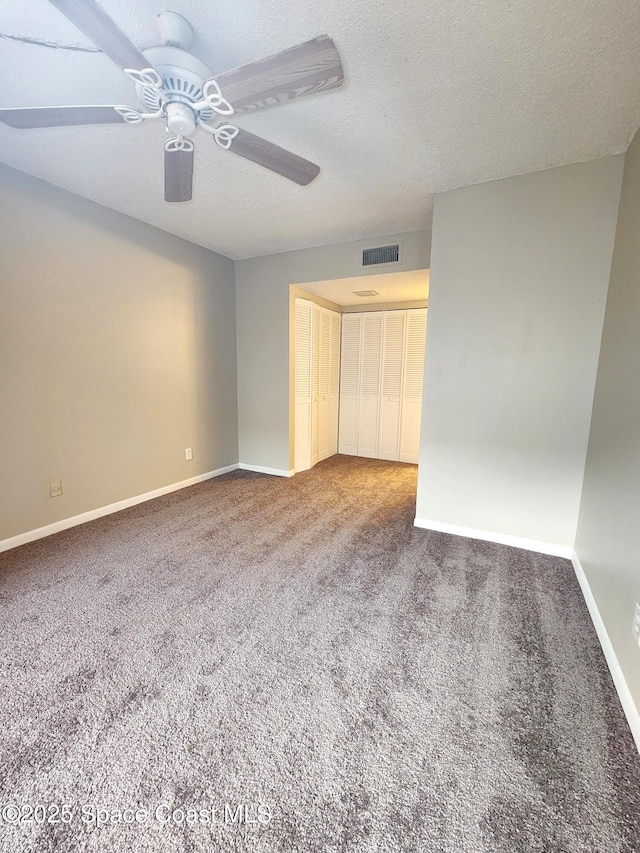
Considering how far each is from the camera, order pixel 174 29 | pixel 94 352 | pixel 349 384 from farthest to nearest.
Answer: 1. pixel 349 384
2. pixel 94 352
3. pixel 174 29

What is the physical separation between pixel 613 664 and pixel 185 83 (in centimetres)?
281

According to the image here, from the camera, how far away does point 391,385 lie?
4.67 meters

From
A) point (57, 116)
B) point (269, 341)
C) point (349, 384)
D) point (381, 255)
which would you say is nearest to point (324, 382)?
point (349, 384)

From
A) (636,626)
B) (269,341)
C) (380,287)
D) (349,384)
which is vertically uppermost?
(380,287)

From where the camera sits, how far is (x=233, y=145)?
1.48 meters

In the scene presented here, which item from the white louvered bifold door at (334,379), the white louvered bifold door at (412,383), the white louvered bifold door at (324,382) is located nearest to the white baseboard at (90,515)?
the white louvered bifold door at (324,382)

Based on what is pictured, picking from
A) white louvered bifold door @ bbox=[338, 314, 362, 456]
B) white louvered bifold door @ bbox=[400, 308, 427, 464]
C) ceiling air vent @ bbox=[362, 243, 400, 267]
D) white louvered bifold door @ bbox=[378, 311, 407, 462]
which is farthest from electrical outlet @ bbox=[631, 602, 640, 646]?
white louvered bifold door @ bbox=[338, 314, 362, 456]

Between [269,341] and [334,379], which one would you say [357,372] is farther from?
[269,341]

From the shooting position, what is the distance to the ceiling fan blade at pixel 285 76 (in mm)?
1042

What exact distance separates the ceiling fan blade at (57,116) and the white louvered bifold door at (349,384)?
3.68m

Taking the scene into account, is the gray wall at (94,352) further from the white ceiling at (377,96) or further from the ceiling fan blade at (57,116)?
the ceiling fan blade at (57,116)

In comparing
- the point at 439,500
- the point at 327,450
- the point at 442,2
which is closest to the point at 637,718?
the point at 439,500

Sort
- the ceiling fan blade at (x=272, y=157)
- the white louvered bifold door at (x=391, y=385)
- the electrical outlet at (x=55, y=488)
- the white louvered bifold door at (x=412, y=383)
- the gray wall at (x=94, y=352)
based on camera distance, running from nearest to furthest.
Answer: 1. the ceiling fan blade at (x=272, y=157)
2. the gray wall at (x=94, y=352)
3. the electrical outlet at (x=55, y=488)
4. the white louvered bifold door at (x=412, y=383)
5. the white louvered bifold door at (x=391, y=385)

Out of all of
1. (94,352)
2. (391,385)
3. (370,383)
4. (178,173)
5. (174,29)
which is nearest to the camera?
(174,29)
